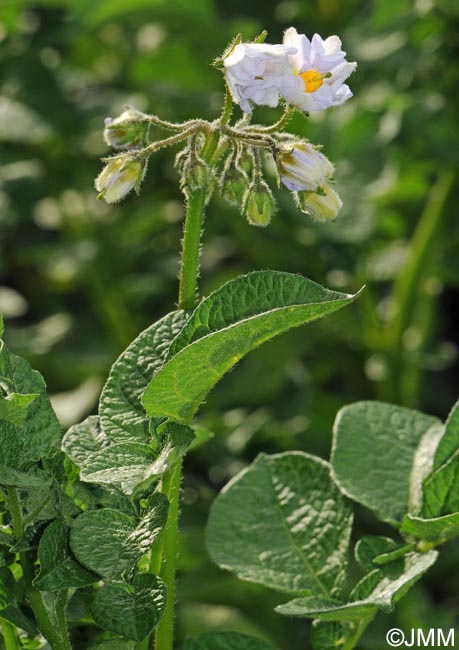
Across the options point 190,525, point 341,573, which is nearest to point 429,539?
point 341,573

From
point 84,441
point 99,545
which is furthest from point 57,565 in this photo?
point 84,441

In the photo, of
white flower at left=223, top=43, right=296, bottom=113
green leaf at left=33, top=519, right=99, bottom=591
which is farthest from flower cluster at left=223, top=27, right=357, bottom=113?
green leaf at left=33, top=519, right=99, bottom=591

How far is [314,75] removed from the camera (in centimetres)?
101

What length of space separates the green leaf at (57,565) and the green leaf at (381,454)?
32 cm

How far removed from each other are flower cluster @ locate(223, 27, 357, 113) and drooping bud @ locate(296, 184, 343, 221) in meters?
0.09

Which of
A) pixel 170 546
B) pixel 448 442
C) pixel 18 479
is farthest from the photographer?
pixel 448 442

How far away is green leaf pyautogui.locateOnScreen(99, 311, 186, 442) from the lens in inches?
37.8

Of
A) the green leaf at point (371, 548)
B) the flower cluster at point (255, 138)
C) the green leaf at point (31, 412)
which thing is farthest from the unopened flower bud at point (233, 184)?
the green leaf at point (371, 548)

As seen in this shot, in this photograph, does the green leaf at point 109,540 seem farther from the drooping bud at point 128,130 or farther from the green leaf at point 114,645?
the drooping bud at point 128,130

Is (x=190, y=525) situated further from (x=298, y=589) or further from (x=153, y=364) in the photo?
(x=153, y=364)

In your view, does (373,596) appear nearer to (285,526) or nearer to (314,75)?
(285,526)

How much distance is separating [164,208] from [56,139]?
0.33 meters

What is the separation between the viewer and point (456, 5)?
2422 millimetres

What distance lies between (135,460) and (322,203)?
0.32 m
